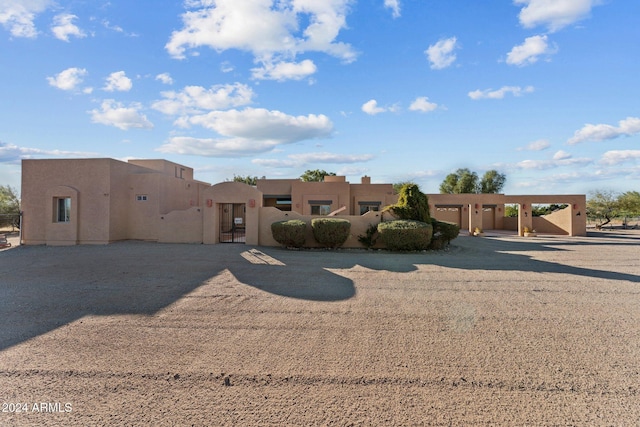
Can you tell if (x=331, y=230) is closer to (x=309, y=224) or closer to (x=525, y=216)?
(x=309, y=224)

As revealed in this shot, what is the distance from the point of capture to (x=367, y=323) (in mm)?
5422

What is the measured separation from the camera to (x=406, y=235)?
47.6 feet

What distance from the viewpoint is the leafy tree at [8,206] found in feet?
88.8

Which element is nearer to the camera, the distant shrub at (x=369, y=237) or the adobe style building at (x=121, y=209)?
the distant shrub at (x=369, y=237)

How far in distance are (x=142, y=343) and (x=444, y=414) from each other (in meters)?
4.00

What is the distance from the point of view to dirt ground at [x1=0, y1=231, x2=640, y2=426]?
3.13 m

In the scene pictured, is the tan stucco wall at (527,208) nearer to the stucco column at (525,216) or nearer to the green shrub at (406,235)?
the stucco column at (525,216)

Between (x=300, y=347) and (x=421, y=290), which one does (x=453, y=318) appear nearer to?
(x=421, y=290)

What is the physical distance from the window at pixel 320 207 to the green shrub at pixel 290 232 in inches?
382

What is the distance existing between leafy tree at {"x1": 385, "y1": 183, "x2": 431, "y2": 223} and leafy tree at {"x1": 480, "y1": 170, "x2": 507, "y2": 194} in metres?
35.1

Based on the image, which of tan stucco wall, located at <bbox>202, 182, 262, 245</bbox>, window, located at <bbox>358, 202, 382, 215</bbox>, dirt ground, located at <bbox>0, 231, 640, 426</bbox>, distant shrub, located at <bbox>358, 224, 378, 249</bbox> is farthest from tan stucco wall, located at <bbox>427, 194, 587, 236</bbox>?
dirt ground, located at <bbox>0, 231, 640, 426</bbox>

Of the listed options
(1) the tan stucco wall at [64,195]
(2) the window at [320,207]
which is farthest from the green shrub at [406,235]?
(1) the tan stucco wall at [64,195]

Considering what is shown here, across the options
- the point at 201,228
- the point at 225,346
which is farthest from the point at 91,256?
the point at 225,346

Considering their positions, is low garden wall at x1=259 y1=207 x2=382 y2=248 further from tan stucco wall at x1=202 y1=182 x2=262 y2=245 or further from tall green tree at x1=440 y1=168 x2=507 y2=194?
tall green tree at x1=440 y1=168 x2=507 y2=194
